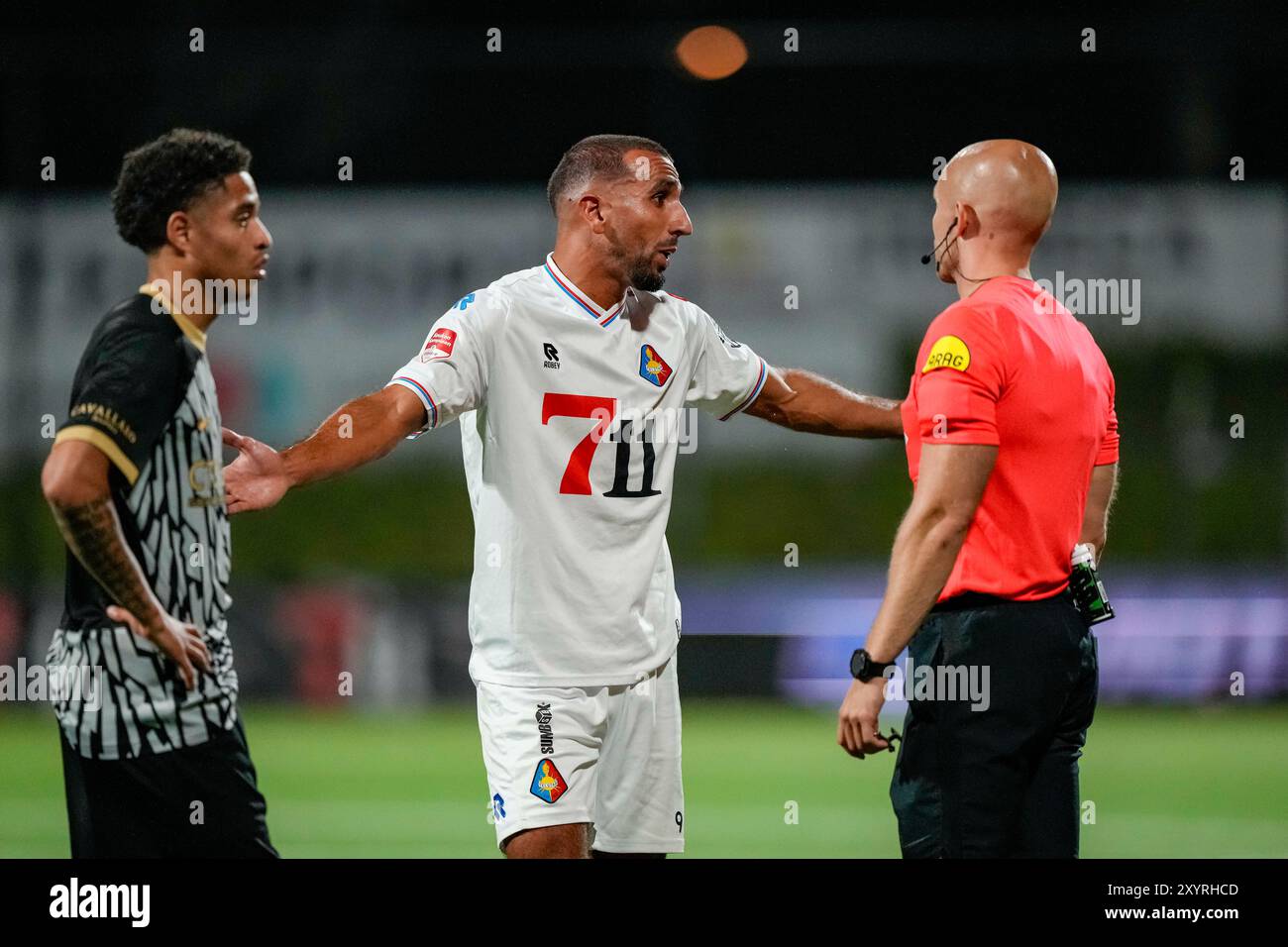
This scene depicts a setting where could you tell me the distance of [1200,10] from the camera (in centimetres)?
1474

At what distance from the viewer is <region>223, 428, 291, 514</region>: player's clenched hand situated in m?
4.02

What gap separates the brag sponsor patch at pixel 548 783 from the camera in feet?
14.4

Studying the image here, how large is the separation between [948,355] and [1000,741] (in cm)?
102

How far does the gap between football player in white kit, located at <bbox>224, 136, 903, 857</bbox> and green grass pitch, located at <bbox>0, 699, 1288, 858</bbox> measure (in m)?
3.85

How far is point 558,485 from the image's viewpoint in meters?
4.54

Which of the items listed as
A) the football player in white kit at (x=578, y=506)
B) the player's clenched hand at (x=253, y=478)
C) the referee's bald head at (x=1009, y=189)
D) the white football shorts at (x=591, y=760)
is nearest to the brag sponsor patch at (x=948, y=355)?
the referee's bald head at (x=1009, y=189)

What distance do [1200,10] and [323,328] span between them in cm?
930

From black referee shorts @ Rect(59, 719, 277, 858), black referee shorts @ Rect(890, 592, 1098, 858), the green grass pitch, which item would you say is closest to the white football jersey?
black referee shorts @ Rect(59, 719, 277, 858)

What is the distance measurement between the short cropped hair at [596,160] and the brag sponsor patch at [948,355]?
1255 millimetres
